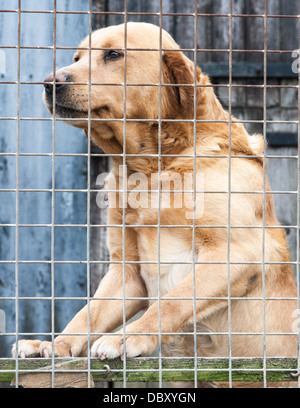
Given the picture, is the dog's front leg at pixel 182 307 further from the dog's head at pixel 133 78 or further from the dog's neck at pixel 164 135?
the dog's head at pixel 133 78

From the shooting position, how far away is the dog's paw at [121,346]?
104 inches

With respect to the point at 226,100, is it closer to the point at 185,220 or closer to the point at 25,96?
the point at 25,96

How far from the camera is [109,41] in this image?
3074mm

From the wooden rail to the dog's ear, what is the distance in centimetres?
118

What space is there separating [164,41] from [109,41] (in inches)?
10.5

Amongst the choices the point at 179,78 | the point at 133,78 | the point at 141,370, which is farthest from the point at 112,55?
the point at 141,370

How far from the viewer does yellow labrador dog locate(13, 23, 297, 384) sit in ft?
9.36

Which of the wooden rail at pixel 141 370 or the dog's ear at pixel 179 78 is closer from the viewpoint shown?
the wooden rail at pixel 141 370

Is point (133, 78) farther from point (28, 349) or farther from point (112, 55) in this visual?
point (28, 349)

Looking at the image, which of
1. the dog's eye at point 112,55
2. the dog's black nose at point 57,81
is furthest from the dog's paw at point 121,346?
the dog's eye at point 112,55

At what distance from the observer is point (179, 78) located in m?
3.06

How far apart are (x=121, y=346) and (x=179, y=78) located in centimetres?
125

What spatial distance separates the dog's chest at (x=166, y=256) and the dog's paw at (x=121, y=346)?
Result: 0.38 m

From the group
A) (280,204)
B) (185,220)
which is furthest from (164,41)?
→ (280,204)
